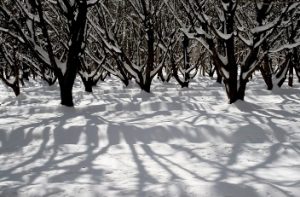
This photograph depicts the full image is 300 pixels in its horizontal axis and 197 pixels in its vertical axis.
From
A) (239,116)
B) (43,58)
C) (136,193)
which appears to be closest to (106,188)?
(136,193)

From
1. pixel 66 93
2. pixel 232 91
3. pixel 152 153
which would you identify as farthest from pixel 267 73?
pixel 152 153

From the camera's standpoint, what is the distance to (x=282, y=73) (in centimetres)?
1445

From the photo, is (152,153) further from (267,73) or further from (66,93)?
(267,73)

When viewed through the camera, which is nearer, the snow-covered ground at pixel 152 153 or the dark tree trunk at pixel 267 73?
the snow-covered ground at pixel 152 153

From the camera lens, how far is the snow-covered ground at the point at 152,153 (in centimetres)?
411

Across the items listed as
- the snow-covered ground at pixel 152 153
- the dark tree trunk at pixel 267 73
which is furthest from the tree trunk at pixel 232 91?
the dark tree trunk at pixel 267 73

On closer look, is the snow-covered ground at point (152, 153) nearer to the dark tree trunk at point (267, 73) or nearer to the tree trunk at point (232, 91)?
the tree trunk at point (232, 91)

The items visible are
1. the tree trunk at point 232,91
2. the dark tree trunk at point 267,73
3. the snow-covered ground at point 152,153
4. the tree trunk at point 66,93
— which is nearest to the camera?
the snow-covered ground at point 152,153

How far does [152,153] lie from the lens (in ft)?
19.4

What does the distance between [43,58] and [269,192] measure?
25.5 feet

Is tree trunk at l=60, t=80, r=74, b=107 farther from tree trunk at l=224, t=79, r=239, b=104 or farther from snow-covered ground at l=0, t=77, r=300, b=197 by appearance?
tree trunk at l=224, t=79, r=239, b=104

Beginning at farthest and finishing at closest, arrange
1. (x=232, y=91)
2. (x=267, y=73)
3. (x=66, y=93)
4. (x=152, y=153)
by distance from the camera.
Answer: (x=267, y=73), (x=66, y=93), (x=232, y=91), (x=152, y=153)

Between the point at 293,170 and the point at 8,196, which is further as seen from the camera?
the point at 293,170

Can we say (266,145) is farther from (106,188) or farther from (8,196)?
(8,196)
